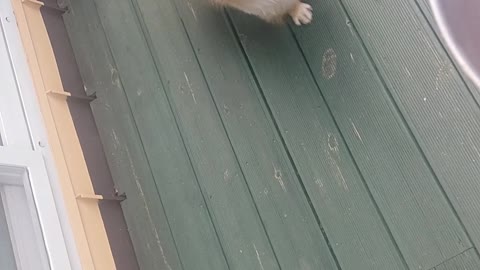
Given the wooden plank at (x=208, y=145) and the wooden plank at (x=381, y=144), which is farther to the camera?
the wooden plank at (x=208, y=145)

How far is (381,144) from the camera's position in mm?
1433

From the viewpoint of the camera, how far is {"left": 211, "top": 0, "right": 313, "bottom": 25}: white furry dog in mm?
1604

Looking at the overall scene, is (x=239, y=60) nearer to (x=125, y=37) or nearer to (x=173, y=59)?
(x=173, y=59)

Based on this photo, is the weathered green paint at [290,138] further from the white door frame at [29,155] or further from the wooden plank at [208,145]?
the white door frame at [29,155]

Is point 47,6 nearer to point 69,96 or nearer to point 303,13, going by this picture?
point 69,96

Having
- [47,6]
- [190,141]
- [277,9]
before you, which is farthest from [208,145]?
[47,6]

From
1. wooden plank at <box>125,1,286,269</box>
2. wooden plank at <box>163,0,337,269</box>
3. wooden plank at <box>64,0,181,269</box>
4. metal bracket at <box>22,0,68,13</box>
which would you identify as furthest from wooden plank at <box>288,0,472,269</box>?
metal bracket at <box>22,0,68,13</box>

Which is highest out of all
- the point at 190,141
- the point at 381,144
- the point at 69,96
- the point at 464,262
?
the point at 69,96

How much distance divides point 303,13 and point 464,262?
717 millimetres

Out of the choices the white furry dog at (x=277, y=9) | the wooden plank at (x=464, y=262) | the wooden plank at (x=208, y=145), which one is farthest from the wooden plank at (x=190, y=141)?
the wooden plank at (x=464, y=262)

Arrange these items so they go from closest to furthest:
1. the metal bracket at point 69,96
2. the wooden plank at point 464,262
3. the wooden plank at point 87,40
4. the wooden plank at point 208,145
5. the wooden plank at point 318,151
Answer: the wooden plank at point 464,262 → the wooden plank at point 318,151 → the wooden plank at point 208,145 → the metal bracket at point 69,96 → the wooden plank at point 87,40

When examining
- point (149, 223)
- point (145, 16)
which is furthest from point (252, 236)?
point (145, 16)

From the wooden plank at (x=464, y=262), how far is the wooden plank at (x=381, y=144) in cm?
1

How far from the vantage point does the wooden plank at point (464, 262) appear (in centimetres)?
127
